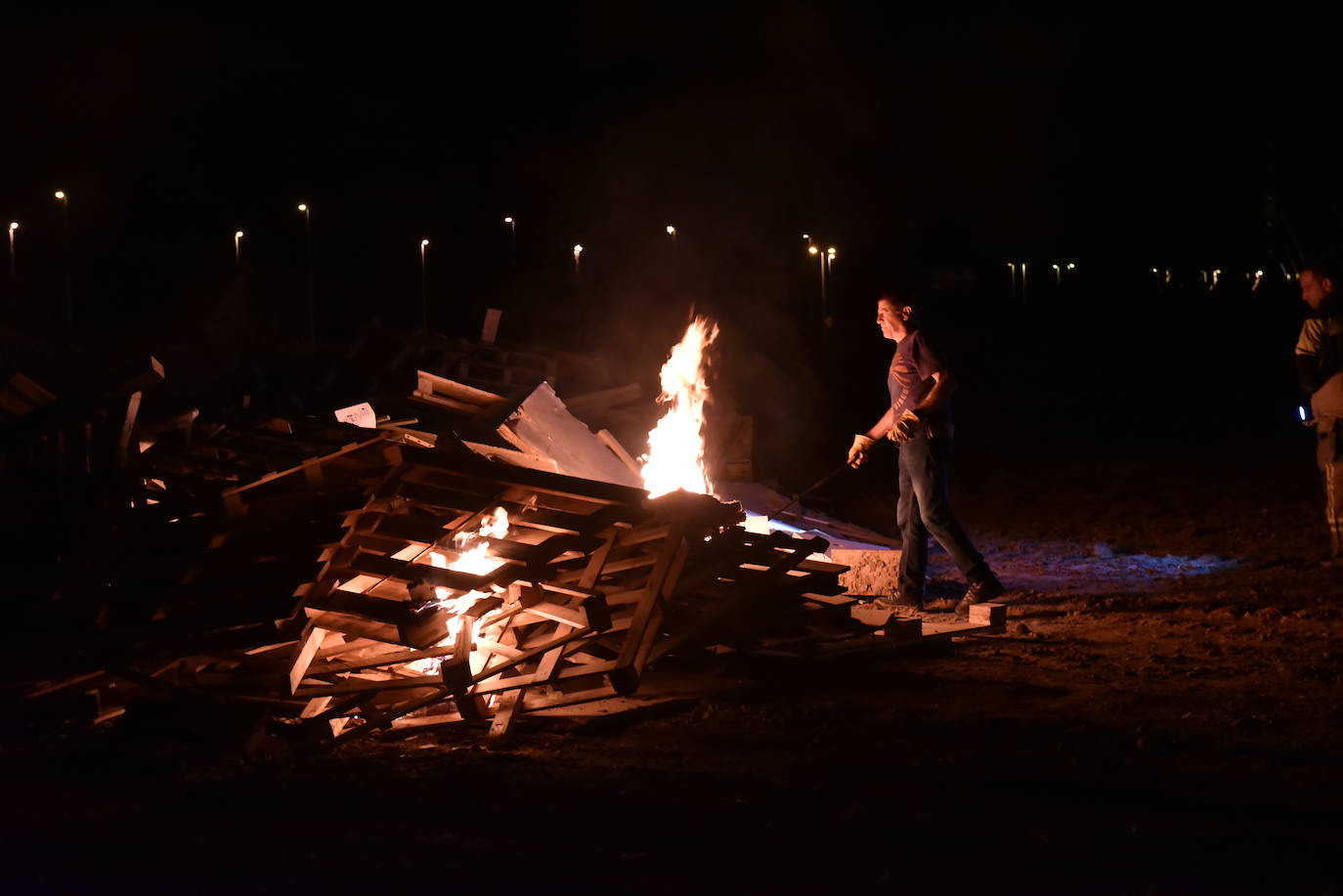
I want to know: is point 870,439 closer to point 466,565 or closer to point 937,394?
point 937,394

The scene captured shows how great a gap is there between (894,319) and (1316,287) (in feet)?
11.1

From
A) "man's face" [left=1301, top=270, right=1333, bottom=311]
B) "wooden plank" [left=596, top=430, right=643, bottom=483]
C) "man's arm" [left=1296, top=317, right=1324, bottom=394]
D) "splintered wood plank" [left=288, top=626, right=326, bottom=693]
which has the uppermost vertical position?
"man's face" [left=1301, top=270, right=1333, bottom=311]

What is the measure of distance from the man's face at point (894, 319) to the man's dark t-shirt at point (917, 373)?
0.07 m

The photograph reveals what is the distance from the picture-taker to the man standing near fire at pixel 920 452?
7535 millimetres

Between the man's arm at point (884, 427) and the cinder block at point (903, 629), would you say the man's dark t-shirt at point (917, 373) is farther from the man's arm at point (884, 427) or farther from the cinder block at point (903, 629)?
the cinder block at point (903, 629)

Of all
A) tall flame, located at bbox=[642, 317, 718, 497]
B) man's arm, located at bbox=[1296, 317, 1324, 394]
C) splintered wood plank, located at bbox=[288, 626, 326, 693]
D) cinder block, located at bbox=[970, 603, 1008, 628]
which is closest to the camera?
splintered wood plank, located at bbox=[288, 626, 326, 693]

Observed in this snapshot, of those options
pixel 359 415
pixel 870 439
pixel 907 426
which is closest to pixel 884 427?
pixel 870 439

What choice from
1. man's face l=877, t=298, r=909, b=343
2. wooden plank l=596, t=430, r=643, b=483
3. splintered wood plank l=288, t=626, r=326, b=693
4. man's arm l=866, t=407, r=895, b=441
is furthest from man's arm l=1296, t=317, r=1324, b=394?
splintered wood plank l=288, t=626, r=326, b=693

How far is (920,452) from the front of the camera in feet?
24.8

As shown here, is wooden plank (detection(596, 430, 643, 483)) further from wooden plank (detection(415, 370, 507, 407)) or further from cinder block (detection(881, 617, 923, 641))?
cinder block (detection(881, 617, 923, 641))

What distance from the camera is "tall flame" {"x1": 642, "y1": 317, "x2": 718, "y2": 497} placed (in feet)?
29.3

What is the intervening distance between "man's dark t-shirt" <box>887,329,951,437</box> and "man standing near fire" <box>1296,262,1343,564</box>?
3060 millimetres

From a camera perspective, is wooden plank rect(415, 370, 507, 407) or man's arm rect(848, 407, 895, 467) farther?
wooden plank rect(415, 370, 507, 407)

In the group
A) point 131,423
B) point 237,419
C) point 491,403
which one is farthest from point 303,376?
point 131,423
